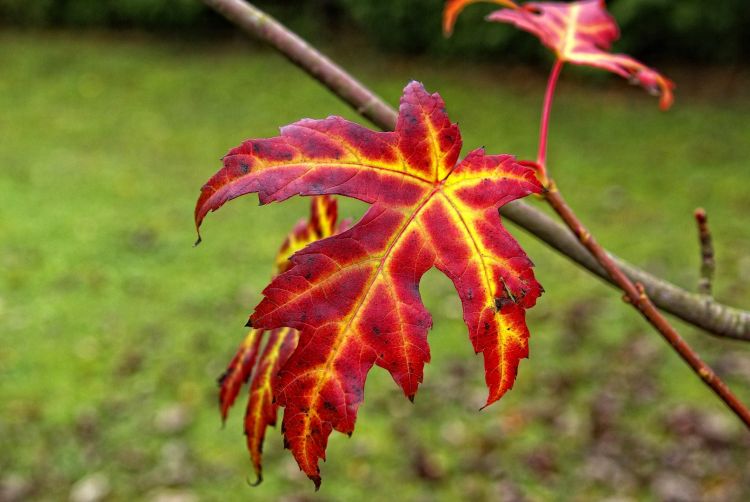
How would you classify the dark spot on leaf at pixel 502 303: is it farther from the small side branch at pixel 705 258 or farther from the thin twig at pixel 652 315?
the small side branch at pixel 705 258

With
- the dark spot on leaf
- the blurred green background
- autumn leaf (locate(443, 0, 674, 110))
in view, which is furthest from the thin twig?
the blurred green background

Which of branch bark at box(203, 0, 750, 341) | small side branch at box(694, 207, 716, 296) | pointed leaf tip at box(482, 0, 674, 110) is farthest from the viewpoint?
pointed leaf tip at box(482, 0, 674, 110)

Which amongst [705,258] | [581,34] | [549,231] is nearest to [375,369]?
[581,34]

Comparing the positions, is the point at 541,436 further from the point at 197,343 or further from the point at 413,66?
the point at 413,66

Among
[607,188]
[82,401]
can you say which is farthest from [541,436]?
[607,188]

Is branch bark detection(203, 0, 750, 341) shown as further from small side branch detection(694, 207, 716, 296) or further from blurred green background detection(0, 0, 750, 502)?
blurred green background detection(0, 0, 750, 502)

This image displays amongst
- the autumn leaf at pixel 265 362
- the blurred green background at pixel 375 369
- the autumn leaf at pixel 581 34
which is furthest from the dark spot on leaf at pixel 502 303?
the blurred green background at pixel 375 369

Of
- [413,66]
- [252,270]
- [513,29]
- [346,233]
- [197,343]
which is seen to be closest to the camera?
[346,233]
